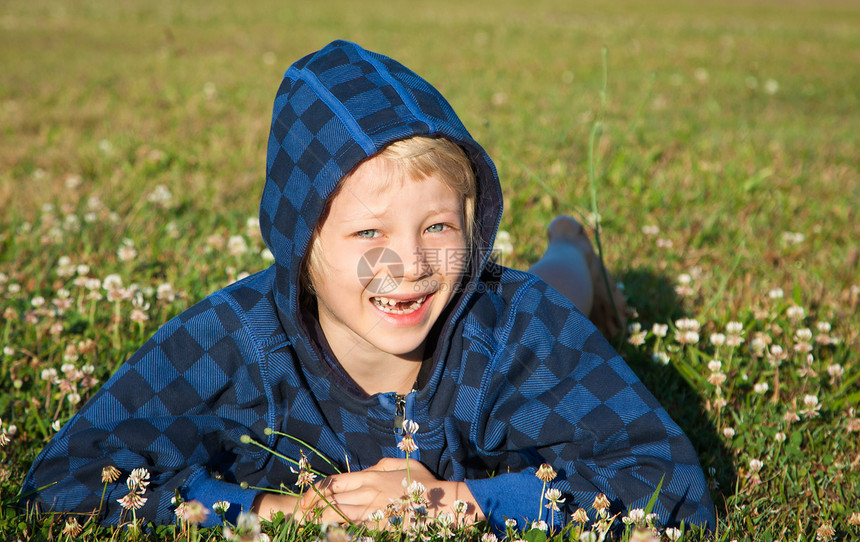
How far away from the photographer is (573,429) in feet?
7.92

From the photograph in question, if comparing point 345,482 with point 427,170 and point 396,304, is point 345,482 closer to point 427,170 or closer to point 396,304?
point 396,304

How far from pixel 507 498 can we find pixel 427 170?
3.25 ft

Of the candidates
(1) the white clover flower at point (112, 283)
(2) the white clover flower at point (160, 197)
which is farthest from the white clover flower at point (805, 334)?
(2) the white clover flower at point (160, 197)

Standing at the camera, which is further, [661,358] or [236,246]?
[236,246]

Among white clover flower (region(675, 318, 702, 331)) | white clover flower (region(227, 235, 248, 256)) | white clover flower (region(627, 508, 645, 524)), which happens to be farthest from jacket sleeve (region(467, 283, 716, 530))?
white clover flower (region(227, 235, 248, 256))

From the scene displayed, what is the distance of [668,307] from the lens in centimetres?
377

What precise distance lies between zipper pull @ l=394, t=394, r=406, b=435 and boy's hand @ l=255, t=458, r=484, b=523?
5.7 inches

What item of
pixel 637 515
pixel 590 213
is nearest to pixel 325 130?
pixel 637 515

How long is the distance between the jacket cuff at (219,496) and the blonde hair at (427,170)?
655mm

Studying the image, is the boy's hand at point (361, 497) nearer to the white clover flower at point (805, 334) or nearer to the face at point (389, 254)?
the face at point (389, 254)

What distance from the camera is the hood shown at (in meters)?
2.14

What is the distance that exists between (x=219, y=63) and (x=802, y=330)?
8521 millimetres

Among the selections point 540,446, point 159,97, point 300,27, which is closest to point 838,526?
point 540,446

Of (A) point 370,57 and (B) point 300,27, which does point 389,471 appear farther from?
(B) point 300,27
